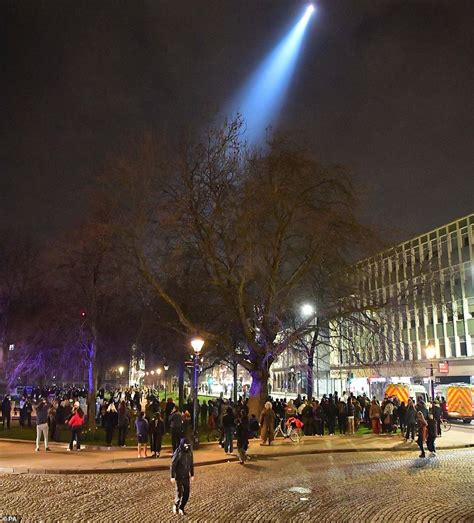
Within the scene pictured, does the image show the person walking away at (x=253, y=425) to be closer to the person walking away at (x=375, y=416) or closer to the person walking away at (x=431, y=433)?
the person walking away at (x=375, y=416)

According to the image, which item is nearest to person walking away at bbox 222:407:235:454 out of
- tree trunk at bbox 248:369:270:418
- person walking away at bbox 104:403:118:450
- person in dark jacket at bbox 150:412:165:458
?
person in dark jacket at bbox 150:412:165:458

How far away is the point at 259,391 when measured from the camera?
24.6 meters

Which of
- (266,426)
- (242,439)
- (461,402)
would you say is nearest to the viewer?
(242,439)

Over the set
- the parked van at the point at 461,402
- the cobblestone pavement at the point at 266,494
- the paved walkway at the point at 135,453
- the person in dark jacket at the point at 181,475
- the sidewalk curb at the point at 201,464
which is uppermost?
the parked van at the point at 461,402

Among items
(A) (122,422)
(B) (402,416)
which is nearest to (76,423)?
(A) (122,422)

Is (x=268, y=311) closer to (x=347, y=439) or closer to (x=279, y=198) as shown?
(x=279, y=198)

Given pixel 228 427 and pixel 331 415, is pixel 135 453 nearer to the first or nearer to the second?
pixel 228 427

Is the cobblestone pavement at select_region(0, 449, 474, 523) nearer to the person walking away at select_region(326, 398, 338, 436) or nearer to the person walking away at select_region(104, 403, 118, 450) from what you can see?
the person walking away at select_region(104, 403, 118, 450)

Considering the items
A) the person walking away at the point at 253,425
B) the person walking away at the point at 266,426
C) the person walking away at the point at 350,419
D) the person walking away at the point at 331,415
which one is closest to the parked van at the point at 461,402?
the person walking away at the point at 350,419

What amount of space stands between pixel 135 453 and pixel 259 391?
7364 mm

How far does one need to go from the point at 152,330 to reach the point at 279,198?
1620cm

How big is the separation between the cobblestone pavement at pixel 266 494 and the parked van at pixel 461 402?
19.9 meters

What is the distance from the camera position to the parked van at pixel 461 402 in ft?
115

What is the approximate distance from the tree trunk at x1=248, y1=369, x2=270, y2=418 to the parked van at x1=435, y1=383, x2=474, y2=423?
56.4ft
